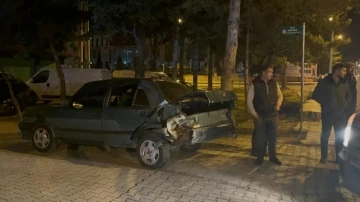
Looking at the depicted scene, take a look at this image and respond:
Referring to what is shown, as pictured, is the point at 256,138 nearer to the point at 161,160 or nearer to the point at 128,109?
the point at 161,160

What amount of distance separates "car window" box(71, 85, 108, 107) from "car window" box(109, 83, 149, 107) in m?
0.21

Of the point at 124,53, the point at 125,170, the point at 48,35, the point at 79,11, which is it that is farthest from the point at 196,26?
the point at 124,53

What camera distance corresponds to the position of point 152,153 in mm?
7762

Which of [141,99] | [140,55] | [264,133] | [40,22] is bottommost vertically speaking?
[264,133]

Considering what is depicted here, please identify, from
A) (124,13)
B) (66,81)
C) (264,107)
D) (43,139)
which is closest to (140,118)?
(264,107)

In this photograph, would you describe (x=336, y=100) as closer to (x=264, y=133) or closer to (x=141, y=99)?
(x=264, y=133)

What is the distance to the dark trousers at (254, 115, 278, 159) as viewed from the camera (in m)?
8.00

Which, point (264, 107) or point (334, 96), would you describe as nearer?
point (334, 96)

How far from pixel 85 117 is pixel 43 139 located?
1.27 m

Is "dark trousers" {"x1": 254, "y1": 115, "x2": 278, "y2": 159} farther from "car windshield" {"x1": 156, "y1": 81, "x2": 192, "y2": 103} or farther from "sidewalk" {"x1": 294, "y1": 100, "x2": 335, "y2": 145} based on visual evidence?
"sidewalk" {"x1": 294, "y1": 100, "x2": 335, "y2": 145}

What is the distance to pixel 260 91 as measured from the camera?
26.0 feet

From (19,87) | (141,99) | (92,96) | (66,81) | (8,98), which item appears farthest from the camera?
(66,81)

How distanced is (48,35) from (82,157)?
630cm

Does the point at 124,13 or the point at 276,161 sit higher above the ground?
the point at 124,13
